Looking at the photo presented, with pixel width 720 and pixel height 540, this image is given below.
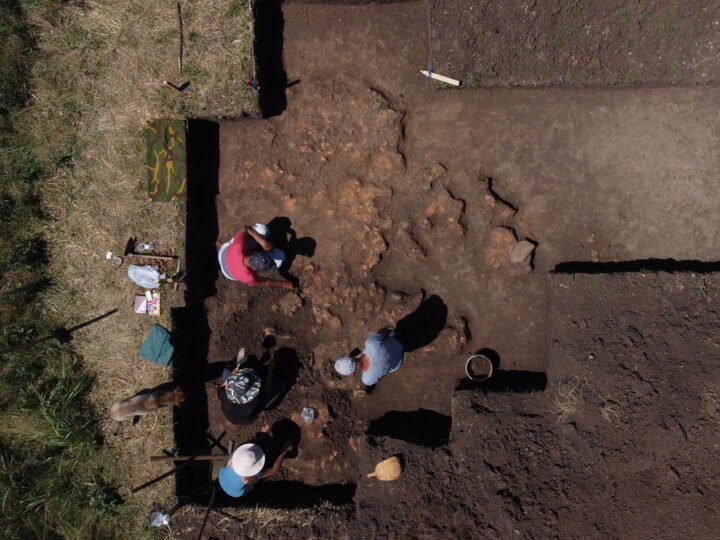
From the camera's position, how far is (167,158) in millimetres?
4637

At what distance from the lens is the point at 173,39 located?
4.66 meters

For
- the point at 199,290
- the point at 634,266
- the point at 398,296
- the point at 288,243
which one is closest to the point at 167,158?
the point at 199,290

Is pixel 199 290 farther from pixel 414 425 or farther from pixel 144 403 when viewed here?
pixel 414 425

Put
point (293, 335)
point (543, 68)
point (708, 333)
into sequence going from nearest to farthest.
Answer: point (708, 333) → point (543, 68) → point (293, 335)

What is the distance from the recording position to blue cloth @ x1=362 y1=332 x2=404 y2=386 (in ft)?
13.4

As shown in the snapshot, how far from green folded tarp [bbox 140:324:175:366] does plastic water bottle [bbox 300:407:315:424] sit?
168 cm

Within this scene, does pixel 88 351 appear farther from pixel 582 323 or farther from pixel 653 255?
pixel 653 255

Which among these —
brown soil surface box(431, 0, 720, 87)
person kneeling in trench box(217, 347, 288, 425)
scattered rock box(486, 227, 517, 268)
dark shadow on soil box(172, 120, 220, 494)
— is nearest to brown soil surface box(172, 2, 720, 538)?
scattered rock box(486, 227, 517, 268)

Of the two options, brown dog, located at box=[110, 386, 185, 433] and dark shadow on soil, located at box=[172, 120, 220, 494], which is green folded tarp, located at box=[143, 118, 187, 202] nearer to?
dark shadow on soil, located at box=[172, 120, 220, 494]

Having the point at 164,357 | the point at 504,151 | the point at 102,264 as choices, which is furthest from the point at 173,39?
the point at 504,151

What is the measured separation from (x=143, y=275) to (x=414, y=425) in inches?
144

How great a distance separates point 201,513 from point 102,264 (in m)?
3.14

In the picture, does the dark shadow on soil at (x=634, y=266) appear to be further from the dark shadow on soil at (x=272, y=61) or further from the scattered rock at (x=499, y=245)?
the dark shadow on soil at (x=272, y=61)

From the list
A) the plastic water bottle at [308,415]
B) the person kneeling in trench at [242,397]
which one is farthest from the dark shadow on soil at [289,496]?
the person kneeling in trench at [242,397]
